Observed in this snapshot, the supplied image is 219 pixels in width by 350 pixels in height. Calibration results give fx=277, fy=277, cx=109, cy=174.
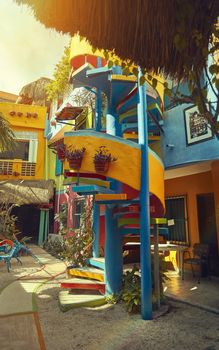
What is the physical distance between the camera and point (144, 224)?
5211mm

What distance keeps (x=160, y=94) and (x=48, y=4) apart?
502 centimetres

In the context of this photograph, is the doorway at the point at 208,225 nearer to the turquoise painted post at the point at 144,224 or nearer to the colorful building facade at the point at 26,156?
the turquoise painted post at the point at 144,224

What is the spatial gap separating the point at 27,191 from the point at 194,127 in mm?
9890

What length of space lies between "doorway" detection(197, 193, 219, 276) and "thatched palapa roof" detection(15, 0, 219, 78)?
6.39m

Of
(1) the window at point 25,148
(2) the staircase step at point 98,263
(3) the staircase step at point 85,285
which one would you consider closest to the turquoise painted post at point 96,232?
(2) the staircase step at point 98,263

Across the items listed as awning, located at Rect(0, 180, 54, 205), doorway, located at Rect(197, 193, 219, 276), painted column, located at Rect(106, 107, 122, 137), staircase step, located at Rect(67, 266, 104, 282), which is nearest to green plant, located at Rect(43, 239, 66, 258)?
awning, located at Rect(0, 180, 54, 205)

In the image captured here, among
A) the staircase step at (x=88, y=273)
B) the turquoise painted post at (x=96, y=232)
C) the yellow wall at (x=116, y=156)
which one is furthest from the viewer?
the turquoise painted post at (x=96, y=232)

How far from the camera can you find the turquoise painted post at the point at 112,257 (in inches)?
231

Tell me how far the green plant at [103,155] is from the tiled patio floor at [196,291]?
133 inches

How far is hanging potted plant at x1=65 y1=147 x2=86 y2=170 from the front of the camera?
5082mm

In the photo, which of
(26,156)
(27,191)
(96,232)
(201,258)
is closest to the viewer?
(201,258)

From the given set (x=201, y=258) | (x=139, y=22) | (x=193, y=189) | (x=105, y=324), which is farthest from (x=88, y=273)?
(x=139, y=22)

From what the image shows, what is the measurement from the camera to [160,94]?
22.7ft

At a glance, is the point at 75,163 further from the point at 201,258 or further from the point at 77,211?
the point at 77,211
